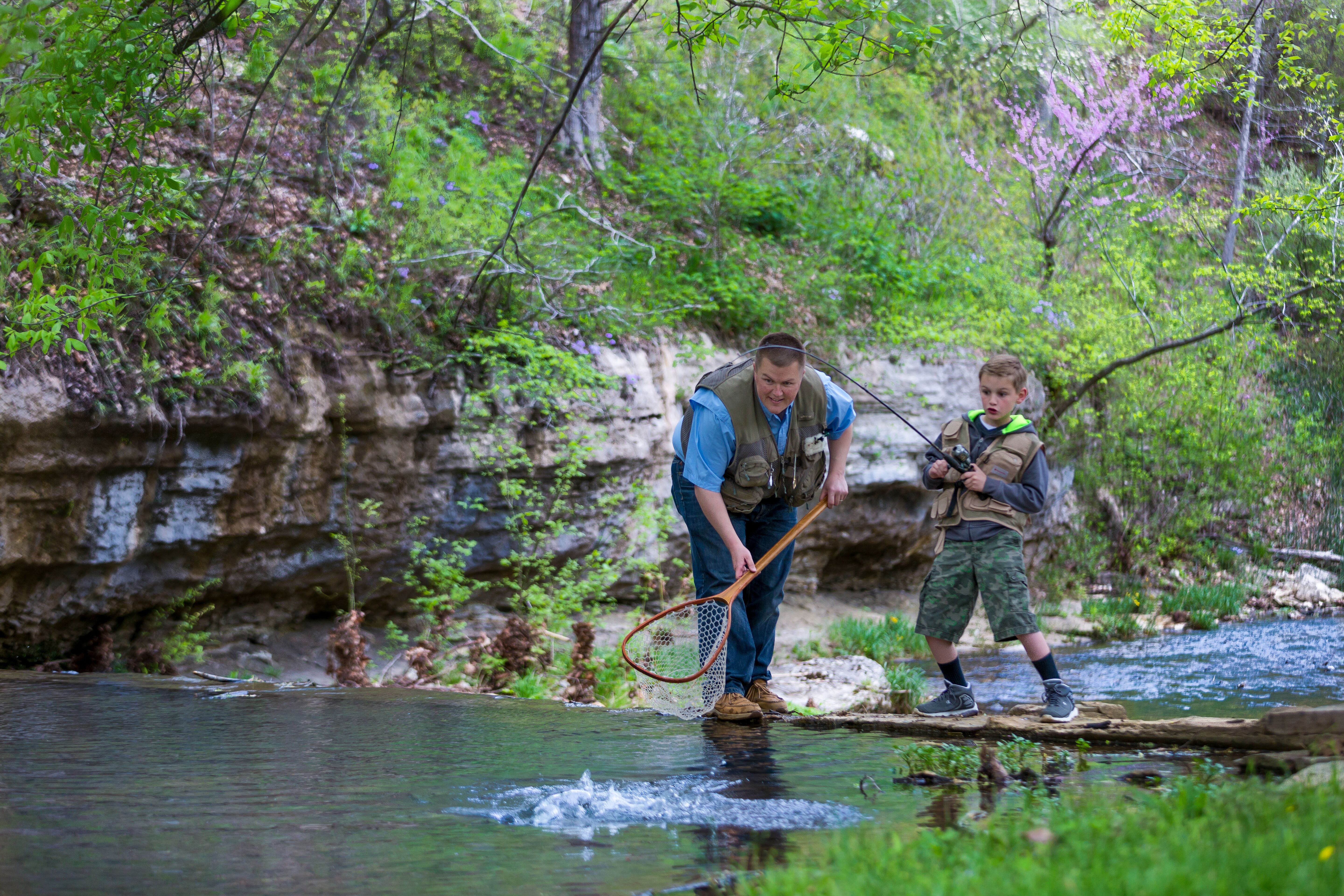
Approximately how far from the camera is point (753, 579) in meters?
4.91

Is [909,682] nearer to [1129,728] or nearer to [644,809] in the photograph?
[1129,728]

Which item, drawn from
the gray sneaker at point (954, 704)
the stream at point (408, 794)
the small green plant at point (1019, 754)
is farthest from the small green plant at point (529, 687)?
the small green plant at point (1019, 754)

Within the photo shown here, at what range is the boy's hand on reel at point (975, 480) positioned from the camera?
4734mm

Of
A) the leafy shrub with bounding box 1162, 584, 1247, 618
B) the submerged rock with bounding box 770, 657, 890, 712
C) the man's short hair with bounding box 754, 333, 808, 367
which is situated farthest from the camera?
the leafy shrub with bounding box 1162, 584, 1247, 618

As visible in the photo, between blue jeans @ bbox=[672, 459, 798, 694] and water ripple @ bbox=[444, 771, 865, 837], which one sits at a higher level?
blue jeans @ bbox=[672, 459, 798, 694]

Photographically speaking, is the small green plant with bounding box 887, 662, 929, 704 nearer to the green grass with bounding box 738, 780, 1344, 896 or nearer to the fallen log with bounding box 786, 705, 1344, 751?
the fallen log with bounding box 786, 705, 1344, 751

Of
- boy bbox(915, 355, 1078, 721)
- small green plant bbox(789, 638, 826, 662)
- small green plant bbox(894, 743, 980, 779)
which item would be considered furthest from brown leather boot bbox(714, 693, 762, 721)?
small green plant bbox(789, 638, 826, 662)

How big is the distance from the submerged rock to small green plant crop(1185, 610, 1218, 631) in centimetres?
615

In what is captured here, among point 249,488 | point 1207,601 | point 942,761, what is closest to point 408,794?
point 942,761

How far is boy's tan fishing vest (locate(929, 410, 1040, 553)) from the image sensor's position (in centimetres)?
485

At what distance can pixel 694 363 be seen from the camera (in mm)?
10375

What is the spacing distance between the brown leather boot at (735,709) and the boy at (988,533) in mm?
819

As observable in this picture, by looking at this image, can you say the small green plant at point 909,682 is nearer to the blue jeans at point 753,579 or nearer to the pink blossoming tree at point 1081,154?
the blue jeans at point 753,579

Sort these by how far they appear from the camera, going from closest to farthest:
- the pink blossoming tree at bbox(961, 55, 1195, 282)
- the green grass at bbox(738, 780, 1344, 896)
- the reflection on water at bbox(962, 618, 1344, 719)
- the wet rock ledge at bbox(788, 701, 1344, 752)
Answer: the green grass at bbox(738, 780, 1344, 896), the wet rock ledge at bbox(788, 701, 1344, 752), the reflection on water at bbox(962, 618, 1344, 719), the pink blossoming tree at bbox(961, 55, 1195, 282)
